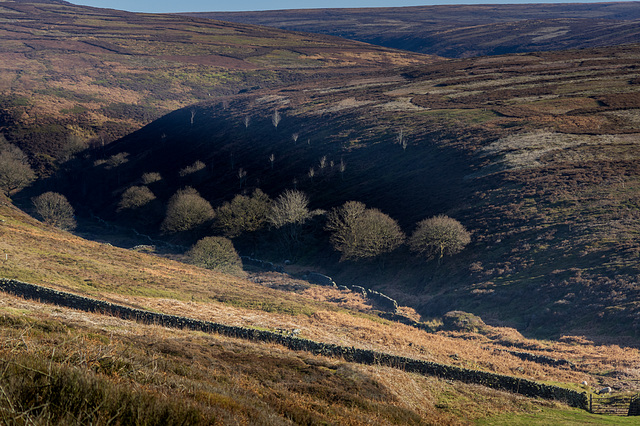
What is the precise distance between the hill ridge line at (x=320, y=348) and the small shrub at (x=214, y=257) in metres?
36.6

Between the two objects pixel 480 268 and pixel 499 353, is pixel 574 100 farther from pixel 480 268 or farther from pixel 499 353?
pixel 499 353

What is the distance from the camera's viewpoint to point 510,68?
15338cm

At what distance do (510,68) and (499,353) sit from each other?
460 ft

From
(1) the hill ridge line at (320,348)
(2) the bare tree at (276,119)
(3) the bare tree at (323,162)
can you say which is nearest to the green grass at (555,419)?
(1) the hill ridge line at (320,348)

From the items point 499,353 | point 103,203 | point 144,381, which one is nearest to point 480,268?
point 499,353

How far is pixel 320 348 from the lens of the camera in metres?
27.0

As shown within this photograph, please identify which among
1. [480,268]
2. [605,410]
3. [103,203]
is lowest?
[103,203]

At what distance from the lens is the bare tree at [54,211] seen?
9306 cm

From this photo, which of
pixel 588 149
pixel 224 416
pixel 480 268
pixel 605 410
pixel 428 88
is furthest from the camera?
pixel 428 88

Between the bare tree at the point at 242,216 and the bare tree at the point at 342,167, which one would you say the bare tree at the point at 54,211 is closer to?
the bare tree at the point at 242,216

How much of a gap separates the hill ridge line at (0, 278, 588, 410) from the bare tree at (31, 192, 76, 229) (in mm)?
70827

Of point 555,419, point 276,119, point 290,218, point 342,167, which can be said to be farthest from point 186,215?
point 555,419

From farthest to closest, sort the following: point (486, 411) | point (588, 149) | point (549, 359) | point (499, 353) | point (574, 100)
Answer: point (574, 100) < point (588, 149) < point (499, 353) < point (549, 359) < point (486, 411)

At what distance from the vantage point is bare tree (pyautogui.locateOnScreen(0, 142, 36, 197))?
110750 millimetres
